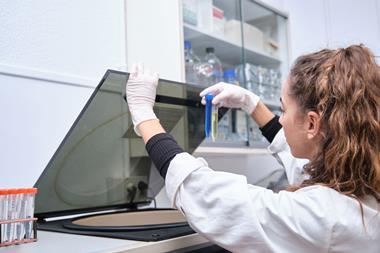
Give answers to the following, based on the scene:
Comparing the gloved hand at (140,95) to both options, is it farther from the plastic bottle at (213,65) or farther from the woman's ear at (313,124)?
the plastic bottle at (213,65)

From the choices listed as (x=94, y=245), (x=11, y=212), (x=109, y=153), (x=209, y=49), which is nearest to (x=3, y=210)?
(x=11, y=212)

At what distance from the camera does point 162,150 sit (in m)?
0.96

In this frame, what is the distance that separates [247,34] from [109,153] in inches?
49.7

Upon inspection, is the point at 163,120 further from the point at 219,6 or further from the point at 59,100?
the point at 219,6

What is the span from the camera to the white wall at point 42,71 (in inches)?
49.9

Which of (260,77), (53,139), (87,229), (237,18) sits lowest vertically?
(87,229)

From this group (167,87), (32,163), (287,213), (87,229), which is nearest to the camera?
(287,213)

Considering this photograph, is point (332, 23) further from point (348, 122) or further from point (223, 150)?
point (348, 122)

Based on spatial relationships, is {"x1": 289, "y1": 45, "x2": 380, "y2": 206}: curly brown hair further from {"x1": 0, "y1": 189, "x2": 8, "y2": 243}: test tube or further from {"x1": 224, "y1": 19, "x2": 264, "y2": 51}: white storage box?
{"x1": 224, "y1": 19, "x2": 264, "y2": 51}: white storage box

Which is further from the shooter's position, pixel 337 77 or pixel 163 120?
pixel 163 120

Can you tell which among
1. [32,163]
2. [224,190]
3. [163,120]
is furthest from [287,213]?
[32,163]

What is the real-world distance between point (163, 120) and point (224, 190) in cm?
53

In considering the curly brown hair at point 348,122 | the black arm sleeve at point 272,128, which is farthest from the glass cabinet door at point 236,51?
the curly brown hair at point 348,122

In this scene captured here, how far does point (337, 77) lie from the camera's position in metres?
0.92
